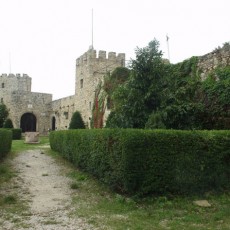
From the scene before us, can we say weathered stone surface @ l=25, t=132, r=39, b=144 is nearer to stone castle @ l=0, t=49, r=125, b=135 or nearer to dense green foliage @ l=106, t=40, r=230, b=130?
stone castle @ l=0, t=49, r=125, b=135

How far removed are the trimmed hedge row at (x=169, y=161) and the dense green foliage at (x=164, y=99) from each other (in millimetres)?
2874

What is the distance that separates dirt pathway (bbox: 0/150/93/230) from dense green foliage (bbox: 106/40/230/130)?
9.31ft

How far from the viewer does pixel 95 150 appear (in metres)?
9.07

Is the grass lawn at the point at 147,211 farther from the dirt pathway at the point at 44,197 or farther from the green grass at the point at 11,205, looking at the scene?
the dirt pathway at the point at 44,197

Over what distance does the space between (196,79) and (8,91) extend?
30.9 meters

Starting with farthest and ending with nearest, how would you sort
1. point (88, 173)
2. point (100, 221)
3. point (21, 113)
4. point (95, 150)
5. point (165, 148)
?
point (21, 113) → point (88, 173) → point (95, 150) → point (165, 148) → point (100, 221)

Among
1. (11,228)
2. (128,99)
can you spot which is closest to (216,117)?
Answer: (128,99)

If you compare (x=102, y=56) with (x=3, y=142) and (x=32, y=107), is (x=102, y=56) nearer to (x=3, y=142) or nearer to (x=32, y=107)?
(x=3, y=142)

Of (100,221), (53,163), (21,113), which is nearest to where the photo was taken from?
(100,221)

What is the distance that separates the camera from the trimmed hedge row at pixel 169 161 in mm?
7070

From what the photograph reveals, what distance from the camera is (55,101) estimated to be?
38.7 metres

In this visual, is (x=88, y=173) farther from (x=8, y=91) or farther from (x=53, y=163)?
(x=8, y=91)

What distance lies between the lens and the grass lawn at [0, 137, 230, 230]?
5688 mm

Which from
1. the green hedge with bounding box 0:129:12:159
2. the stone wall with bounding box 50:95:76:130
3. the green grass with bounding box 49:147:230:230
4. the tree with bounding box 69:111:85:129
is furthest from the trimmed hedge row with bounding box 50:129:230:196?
the stone wall with bounding box 50:95:76:130
